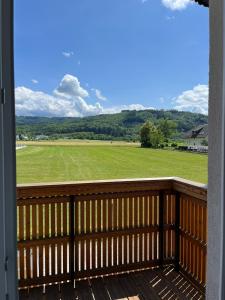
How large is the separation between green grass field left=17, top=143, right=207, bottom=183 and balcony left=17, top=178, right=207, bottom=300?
5.4 inches

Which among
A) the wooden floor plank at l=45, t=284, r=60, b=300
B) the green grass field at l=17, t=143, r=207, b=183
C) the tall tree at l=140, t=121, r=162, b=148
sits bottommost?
the wooden floor plank at l=45, t=284, r=60, b=300

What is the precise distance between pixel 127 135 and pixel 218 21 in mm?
1540

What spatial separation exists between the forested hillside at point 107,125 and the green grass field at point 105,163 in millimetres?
105

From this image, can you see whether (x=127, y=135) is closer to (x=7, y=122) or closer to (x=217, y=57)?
(x=217, y=57)

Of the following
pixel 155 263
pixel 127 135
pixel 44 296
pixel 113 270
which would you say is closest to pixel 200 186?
pixel 127 135

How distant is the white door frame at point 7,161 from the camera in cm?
76

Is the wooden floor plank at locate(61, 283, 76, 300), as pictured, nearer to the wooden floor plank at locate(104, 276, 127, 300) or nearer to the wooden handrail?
the wooden handrail

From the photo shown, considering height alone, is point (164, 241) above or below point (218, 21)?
below

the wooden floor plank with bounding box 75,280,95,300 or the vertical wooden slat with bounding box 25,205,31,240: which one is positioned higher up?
the vertical wooden slat with bounding box 25,205,31,240

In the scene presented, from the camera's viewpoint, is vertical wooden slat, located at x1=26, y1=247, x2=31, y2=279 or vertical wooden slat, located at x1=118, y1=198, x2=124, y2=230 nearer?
vertical wooden slat, located at x1=26, y1=247, x2=31, y2=279

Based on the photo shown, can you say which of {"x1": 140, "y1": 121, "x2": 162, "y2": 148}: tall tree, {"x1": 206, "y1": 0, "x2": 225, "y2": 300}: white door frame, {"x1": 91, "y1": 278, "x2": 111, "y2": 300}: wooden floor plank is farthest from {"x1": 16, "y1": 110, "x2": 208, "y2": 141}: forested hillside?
{"x1": 91, "y1": 278, "x2": 111, "y2": 300}: wooden floor plank

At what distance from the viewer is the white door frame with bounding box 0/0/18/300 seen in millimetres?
761

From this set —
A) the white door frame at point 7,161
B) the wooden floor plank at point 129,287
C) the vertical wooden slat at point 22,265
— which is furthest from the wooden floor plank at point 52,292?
the white door frame at point 7,161

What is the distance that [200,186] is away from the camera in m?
2.47
